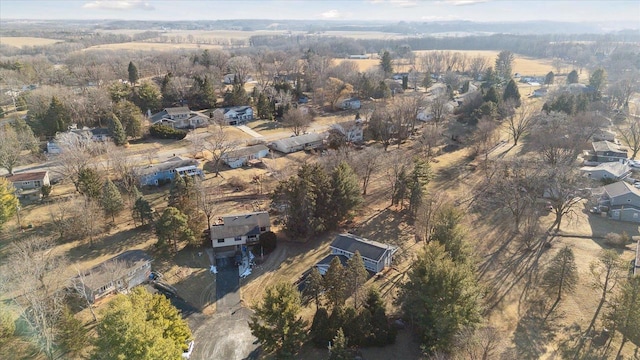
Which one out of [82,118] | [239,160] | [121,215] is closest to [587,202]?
[239,160]

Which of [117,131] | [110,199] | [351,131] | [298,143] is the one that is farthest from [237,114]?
[110,199]

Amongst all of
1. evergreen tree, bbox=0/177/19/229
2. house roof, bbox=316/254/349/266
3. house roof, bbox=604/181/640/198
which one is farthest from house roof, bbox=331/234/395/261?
evergreen tree, bbox=0/177/19/229

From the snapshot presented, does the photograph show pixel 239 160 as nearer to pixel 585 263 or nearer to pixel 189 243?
pixel 189 243

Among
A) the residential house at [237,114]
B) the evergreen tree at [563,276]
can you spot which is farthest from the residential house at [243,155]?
the evergreen tree at [563,276]

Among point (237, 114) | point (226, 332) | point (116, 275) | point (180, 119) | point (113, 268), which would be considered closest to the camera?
point (226, 332)

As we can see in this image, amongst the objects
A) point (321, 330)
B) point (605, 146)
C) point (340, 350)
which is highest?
point (605, 146)

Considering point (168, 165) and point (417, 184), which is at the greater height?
point (417, 184)

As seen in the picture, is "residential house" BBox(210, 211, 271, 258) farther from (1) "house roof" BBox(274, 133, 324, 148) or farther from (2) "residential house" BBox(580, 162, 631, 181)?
(2) "residential house" BBox(580, 162, 631, 181)

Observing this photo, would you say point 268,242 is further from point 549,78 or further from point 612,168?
point 549,78
